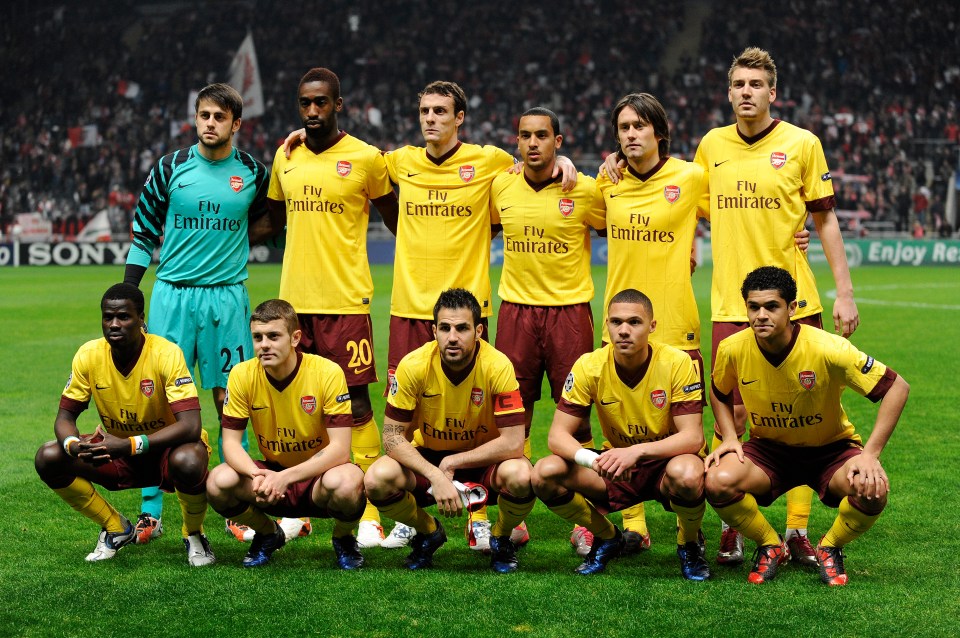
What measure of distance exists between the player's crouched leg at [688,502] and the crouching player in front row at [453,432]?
0.66 meters

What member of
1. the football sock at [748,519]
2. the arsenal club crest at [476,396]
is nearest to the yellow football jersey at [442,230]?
the arsenal club crest at [476,396]

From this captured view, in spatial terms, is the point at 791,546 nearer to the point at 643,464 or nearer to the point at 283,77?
the point at 643,464

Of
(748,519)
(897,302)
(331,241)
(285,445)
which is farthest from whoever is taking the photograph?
(897,302)

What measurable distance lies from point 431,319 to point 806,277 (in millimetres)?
1999

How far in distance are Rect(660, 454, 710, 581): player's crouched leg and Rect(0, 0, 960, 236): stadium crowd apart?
2656 centimetres

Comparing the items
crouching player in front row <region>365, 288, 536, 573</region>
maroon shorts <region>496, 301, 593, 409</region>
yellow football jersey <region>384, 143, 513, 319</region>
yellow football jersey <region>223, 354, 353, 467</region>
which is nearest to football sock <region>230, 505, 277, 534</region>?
yellow football jersey <region>223, 354, 353, 467</region>

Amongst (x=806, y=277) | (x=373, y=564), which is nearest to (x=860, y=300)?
(x=806, y=277)

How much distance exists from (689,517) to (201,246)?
10.1ft

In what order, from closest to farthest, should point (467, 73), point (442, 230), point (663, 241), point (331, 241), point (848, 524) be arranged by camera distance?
point (848, 524), point (663, 241), point (442, 230), point (331, 241), point (467, 73)

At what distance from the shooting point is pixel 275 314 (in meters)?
5.17

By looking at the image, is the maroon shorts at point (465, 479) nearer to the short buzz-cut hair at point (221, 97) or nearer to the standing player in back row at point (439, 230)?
the standing player in back row at point (439, 230)

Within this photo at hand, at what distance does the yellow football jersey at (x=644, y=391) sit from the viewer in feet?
17.0

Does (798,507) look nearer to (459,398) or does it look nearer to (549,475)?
(549,475)

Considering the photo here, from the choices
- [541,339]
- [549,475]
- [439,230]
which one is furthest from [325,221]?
[549,475]
